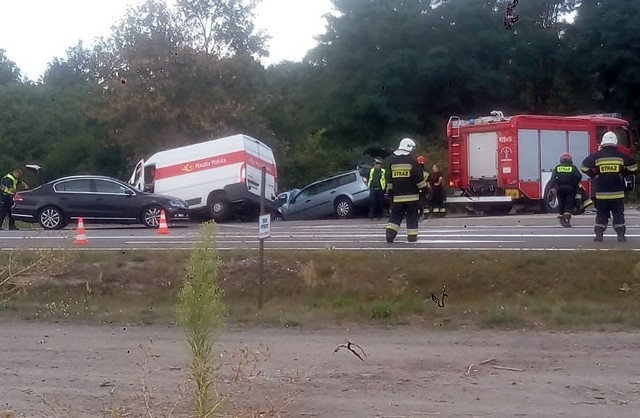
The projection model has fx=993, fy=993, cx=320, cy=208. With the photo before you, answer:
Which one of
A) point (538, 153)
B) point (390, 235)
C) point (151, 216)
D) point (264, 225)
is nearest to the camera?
point (264, 225)

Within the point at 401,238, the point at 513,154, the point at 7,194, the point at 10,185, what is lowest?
the point at 401,238

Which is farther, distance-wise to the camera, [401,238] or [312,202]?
[312,202]

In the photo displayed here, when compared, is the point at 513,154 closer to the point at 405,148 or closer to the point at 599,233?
the point at 599,233

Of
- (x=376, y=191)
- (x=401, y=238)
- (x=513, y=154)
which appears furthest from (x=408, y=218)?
(x=513, y=154)

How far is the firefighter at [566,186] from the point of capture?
18.6 meters

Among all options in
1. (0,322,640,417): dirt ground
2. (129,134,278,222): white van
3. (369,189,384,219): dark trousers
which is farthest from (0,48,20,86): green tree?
(0,322,640,417): dirt ground

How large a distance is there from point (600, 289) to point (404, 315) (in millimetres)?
2678

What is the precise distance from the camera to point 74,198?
24766mm

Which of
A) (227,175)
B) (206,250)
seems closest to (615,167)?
(206,250)

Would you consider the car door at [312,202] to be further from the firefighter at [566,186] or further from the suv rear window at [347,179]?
the firefighter at [566,186]

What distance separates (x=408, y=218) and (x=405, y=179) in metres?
0.92

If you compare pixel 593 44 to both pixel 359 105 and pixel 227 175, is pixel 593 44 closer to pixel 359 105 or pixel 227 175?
pixel 359 105

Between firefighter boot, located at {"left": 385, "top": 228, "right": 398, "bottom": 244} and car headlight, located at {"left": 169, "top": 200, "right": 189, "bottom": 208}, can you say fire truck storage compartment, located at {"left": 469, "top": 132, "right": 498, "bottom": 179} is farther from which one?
firefighter boot, located at {"left": 385, "top": 228, "right": 398, "bottom": 244}

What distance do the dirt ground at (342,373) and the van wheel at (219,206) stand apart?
16.4 metres
